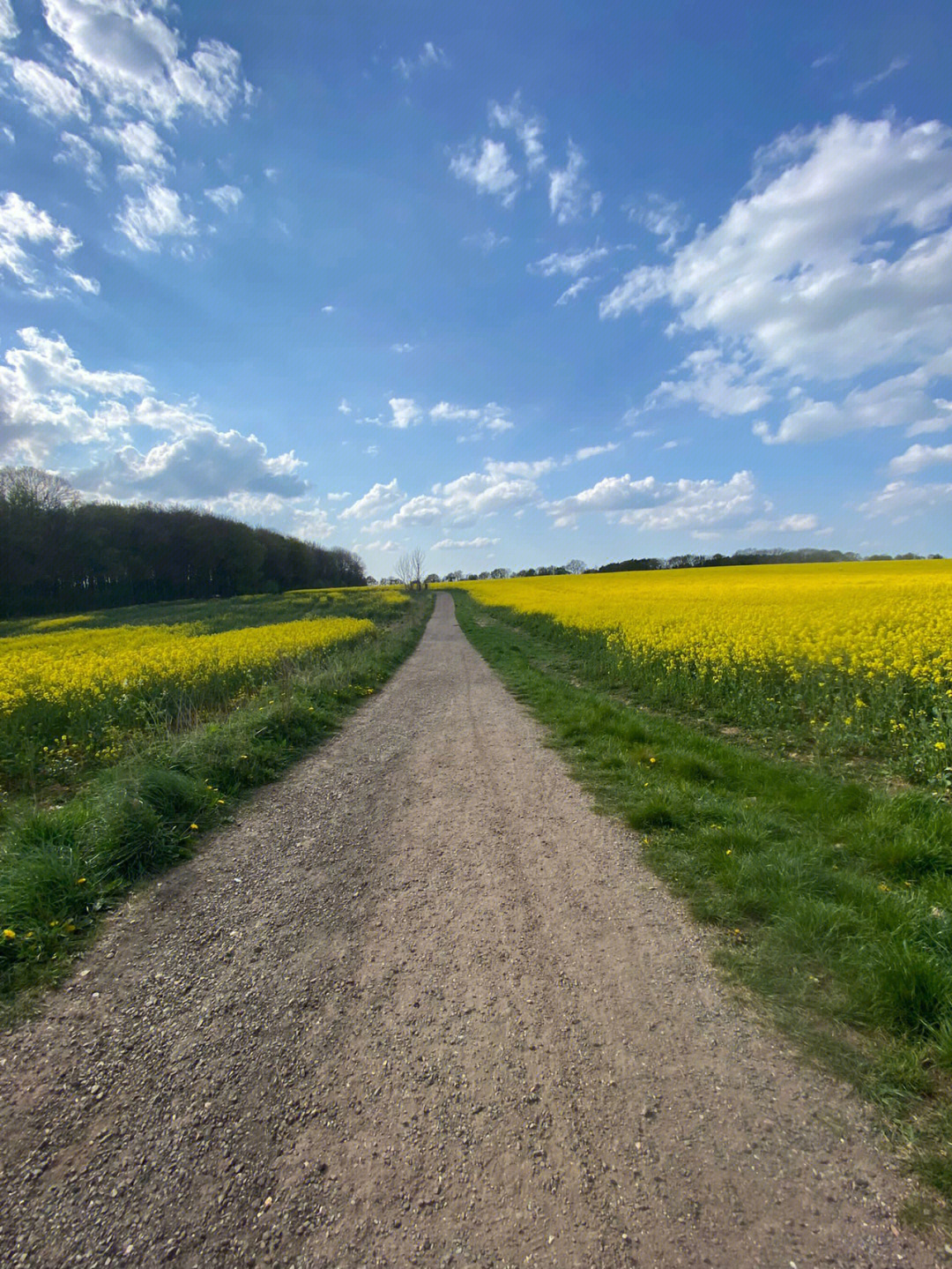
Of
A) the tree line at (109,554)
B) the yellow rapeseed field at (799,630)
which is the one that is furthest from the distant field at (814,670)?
the tree line at (109,554)

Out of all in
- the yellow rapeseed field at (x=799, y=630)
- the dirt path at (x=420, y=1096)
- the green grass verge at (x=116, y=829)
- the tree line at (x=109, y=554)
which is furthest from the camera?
the tree line at (x=109, y=554)

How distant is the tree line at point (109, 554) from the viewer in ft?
144

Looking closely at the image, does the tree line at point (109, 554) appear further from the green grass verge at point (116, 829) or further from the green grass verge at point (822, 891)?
the green grass verge at point (822, 891)

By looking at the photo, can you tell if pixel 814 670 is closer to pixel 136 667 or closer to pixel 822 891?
pixel 822 891

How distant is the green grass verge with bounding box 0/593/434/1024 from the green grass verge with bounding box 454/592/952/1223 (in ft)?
13.5

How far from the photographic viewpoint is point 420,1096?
96.7 inches

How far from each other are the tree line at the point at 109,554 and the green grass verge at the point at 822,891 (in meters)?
53.3

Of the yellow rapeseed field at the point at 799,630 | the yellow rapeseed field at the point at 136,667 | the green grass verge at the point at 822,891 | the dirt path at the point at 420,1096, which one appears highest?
the yellow rapeseed field at the point at 799,630

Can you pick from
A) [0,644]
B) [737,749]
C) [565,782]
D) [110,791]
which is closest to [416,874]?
[565,782]

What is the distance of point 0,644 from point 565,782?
2249cm

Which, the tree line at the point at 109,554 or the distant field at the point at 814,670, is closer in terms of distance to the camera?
the distant field at the point at 814,670

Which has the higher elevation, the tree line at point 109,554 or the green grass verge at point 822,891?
the tree line at point 109,554

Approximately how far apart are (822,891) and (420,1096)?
10.1 ft

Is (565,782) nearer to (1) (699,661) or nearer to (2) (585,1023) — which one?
(2) (585,1023)
